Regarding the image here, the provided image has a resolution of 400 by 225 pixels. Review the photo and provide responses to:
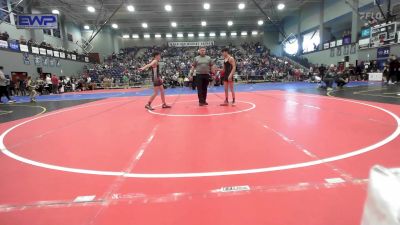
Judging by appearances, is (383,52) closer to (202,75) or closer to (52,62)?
(202,75)

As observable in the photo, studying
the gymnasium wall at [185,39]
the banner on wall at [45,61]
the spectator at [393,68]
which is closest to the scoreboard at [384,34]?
the spectator at [393,68]

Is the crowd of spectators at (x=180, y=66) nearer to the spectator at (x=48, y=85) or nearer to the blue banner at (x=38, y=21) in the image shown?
the spectator at (x=48, y=85)

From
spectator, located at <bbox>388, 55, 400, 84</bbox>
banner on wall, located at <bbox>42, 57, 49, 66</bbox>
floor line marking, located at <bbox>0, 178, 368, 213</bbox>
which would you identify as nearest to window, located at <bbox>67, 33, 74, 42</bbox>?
banner on wall, located at <bbox>42, 57, 49, 66</bbox>

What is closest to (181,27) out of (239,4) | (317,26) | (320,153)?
(239,4)

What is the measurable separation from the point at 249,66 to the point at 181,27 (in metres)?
15.2

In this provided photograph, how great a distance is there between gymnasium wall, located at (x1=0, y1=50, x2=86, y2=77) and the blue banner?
4.81 metres

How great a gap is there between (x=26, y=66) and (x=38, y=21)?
7669 mm

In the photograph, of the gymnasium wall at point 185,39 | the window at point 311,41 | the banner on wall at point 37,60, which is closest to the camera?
the banner on wall at point 37,60

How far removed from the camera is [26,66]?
22594mm

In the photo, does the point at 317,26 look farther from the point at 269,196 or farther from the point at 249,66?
the point at 269,196

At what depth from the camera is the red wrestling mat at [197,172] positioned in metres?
2.07

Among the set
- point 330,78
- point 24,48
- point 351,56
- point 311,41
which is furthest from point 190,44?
point 330,78

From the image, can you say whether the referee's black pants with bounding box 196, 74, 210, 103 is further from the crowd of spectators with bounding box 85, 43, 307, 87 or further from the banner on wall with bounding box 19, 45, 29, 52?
the banner on wall with bounding box 19, 45, 29, 52

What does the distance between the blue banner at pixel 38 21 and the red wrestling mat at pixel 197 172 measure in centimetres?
1368
